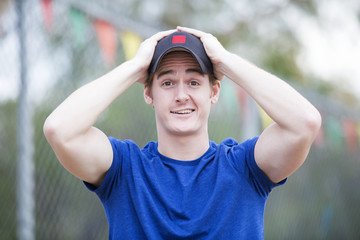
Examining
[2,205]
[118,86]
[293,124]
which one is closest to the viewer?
[293,124]

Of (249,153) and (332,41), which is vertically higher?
(332,41)

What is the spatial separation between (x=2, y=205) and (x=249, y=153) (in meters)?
2.04

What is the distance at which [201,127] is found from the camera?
196 centimetres

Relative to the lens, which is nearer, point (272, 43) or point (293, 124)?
point (293, 124)

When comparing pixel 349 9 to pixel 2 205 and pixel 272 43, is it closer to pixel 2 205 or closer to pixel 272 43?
pixel 272 43

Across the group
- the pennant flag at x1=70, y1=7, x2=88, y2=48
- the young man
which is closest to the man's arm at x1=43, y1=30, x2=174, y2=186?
the young man

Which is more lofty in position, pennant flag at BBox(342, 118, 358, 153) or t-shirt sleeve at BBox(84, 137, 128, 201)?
Answer: pennant flag at BBox(342, 118, 358, 153)

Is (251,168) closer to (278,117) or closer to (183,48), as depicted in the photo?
(278,117)

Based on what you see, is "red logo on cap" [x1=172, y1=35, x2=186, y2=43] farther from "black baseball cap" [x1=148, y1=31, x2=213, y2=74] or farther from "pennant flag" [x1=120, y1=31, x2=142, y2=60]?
"pennant flag" [x1=120, y1=31, x2=142, y2=60]

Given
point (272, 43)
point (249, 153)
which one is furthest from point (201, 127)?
point (272, 43)

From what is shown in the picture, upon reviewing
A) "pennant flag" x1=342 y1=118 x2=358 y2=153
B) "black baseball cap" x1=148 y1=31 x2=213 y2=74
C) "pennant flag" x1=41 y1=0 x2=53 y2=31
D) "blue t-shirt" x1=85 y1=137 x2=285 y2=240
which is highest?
"pennant flag" x1=342 y1=118 x2=358 y2=153

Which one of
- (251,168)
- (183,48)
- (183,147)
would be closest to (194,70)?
(183,48)

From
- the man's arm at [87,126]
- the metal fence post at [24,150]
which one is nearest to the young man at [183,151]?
the man's arm at [87,126]

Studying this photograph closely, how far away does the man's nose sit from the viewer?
1.86 metres
